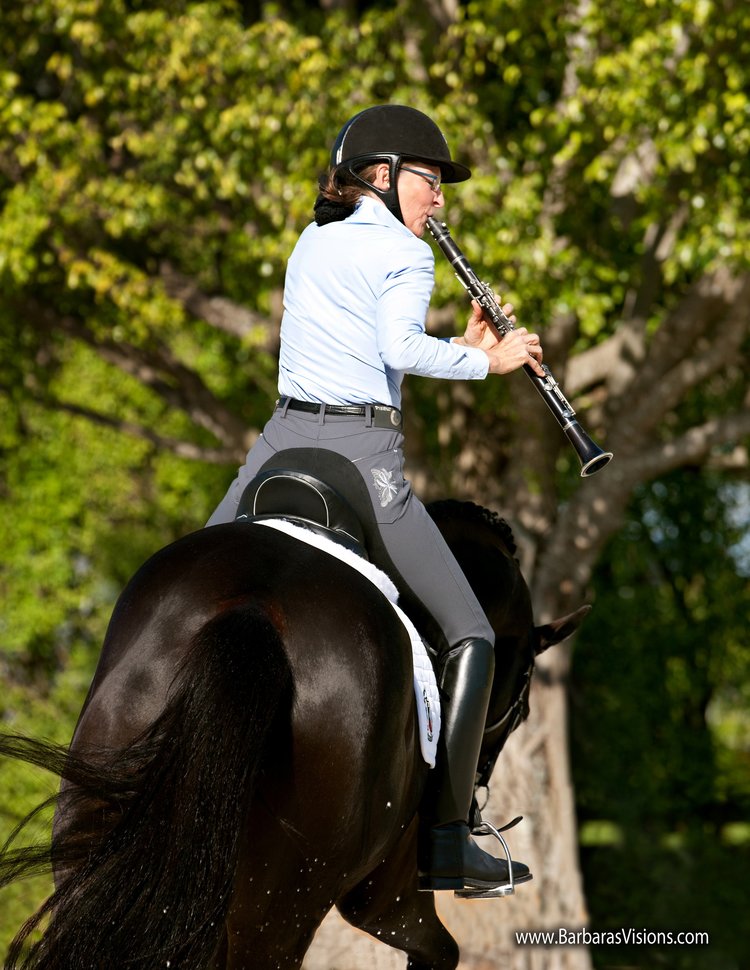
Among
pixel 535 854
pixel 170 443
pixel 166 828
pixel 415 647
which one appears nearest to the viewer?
pixel 166 828

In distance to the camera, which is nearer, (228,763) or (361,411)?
(228,763)

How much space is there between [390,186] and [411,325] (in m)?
0.51

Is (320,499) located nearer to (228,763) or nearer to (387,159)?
(228,763)

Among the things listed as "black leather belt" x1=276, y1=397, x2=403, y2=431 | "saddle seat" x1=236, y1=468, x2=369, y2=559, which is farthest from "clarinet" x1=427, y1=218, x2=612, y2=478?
"saddle seat" x1=236, y1=468, x2=369, y2=559

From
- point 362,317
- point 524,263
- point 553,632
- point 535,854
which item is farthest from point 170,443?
point 362,317

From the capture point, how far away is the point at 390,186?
11.7 feet

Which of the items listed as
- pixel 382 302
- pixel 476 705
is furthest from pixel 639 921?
pixel 382 302

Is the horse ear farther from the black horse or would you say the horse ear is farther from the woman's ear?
the woman's ear

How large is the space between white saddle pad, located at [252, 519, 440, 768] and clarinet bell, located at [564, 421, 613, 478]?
0.69 meters

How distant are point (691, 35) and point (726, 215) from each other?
1.24m

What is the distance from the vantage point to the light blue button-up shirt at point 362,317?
3344mm

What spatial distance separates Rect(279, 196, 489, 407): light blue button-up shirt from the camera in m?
3.34

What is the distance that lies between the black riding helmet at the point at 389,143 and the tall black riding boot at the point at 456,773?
136 cm

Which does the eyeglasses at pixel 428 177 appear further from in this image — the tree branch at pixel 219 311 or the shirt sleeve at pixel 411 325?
the tree branch at pixel 219 311
